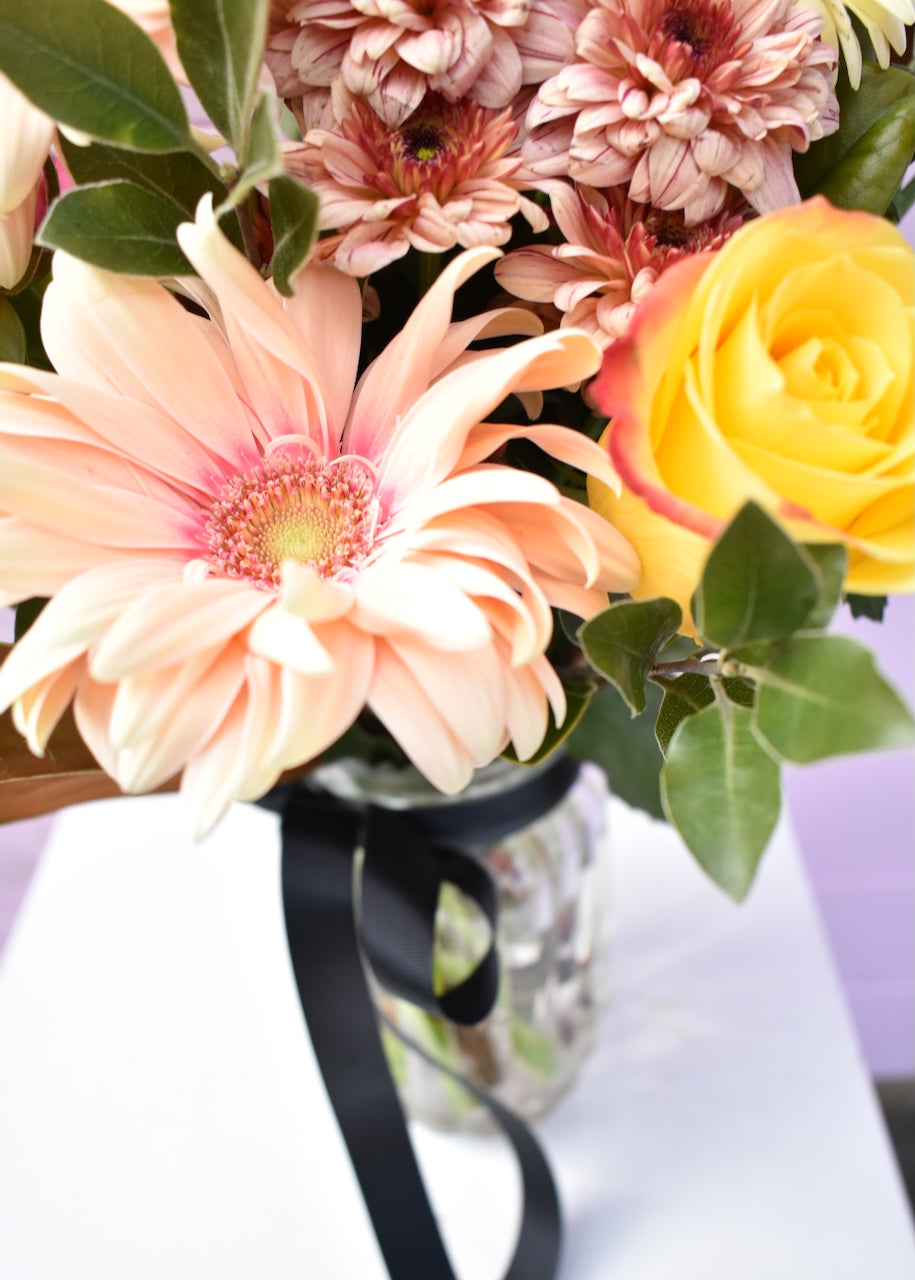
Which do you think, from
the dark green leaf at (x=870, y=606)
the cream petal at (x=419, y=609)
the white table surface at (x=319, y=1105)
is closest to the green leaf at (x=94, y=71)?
the cream petal at (x=419, y=609)

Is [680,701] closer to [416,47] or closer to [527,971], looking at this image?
[416,47]

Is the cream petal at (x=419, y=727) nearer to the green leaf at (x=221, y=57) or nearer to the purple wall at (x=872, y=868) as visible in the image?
the green leaf at (x=221, y=57)

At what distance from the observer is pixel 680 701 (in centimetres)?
28

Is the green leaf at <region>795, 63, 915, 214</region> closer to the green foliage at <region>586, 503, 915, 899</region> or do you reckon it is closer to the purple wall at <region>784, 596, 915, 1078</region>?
the green foliage at <region>586, 503, 915, 899</region>

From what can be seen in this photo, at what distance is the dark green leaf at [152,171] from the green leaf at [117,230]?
15 mm

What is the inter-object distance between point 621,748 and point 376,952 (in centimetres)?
13

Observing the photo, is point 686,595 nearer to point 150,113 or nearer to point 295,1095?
point 150,113

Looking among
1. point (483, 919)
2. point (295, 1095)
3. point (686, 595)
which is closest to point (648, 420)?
point (686, 595)

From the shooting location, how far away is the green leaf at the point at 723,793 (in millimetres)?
231

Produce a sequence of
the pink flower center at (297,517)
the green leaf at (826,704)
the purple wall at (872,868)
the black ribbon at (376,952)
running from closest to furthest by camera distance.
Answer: the green leaf at (826,704), the pink flower center at (297,517), the black ribbon at (376,952), the purple wall at (872,868)

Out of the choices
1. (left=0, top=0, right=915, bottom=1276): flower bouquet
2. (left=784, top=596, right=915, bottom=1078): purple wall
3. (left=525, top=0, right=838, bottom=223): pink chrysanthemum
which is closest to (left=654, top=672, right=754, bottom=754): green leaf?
(left=0, top=0, right=915, bottom=1276): flower bouquet

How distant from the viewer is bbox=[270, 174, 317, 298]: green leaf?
231mm

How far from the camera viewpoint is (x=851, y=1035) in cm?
60

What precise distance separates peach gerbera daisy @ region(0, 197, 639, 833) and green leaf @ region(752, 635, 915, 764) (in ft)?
0.15
